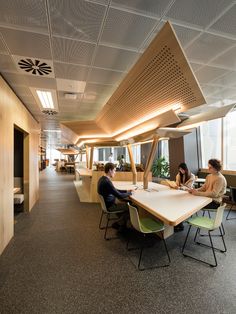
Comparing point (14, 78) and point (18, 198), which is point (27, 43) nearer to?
point (14, 78)

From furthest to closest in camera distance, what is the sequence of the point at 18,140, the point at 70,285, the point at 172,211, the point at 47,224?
the point at 18,140 → the point at 47,224 → the point at 172,211 → the point at 70,285

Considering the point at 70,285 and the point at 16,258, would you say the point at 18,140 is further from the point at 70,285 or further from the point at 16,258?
the point at 70,285

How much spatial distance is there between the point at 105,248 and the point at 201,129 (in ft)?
21.6

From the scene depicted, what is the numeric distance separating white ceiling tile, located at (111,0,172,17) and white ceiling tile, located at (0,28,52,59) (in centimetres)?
104

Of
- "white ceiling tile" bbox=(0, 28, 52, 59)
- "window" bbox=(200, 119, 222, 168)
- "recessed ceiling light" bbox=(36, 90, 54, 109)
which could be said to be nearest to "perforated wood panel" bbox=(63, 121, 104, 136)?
"recessed ceiling light" bbox=(36, 90, 54, 109)

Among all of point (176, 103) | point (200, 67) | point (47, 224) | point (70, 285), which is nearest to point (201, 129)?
point (200, 67)

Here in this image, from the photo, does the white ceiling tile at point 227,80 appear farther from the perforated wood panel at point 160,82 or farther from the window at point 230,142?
the window at point 230,142

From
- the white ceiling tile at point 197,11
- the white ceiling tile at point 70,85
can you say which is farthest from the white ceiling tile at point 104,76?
the white ceiling tile at point 197,11

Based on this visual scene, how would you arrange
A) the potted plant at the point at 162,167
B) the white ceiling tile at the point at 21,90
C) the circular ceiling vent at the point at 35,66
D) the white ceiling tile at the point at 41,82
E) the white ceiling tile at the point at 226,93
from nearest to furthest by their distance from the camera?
the circular ceiling vent at the point at 35,66, the white ceiling tile at the point at 41,82, the white ceiling tile at the point at 21,90, the white ceiling tile at the point at 226,93, the potted plant at the point at 162,167

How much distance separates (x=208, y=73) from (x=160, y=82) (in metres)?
1.64

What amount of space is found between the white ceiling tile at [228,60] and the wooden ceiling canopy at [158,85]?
1.06 meters

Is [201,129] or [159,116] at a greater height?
[201,129]

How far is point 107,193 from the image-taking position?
337 centimetres

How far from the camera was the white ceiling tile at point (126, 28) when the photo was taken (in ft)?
6.45
